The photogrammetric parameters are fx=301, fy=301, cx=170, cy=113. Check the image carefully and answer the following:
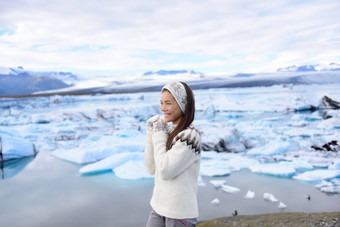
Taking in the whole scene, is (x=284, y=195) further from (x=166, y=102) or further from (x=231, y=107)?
(x=231, y=107)

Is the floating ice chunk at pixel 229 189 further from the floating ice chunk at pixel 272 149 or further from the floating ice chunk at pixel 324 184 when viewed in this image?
the floating ice chunk at pixel 272 149

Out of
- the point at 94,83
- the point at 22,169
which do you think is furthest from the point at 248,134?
the point at 94,83

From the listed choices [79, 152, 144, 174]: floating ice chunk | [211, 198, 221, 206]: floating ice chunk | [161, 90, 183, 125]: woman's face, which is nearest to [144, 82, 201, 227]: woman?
[161, 90, 183, 125]: woman's face

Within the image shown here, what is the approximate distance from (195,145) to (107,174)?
14.2 ft

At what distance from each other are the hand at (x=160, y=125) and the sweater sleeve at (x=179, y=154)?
3.2 inches

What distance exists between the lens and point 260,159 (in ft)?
20.1

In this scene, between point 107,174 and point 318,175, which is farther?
point 107,174

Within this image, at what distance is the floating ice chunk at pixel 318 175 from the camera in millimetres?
4828

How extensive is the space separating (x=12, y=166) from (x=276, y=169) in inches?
201

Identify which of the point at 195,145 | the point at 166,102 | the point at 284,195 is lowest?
Answer: the point at 284,195

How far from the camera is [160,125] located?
137 centimetres

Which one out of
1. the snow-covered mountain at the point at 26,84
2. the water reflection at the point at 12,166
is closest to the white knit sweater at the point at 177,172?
the water reflection at the point at 12,166

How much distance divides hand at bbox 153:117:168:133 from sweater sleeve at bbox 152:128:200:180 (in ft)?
0.27

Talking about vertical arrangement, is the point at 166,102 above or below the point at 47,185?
above
